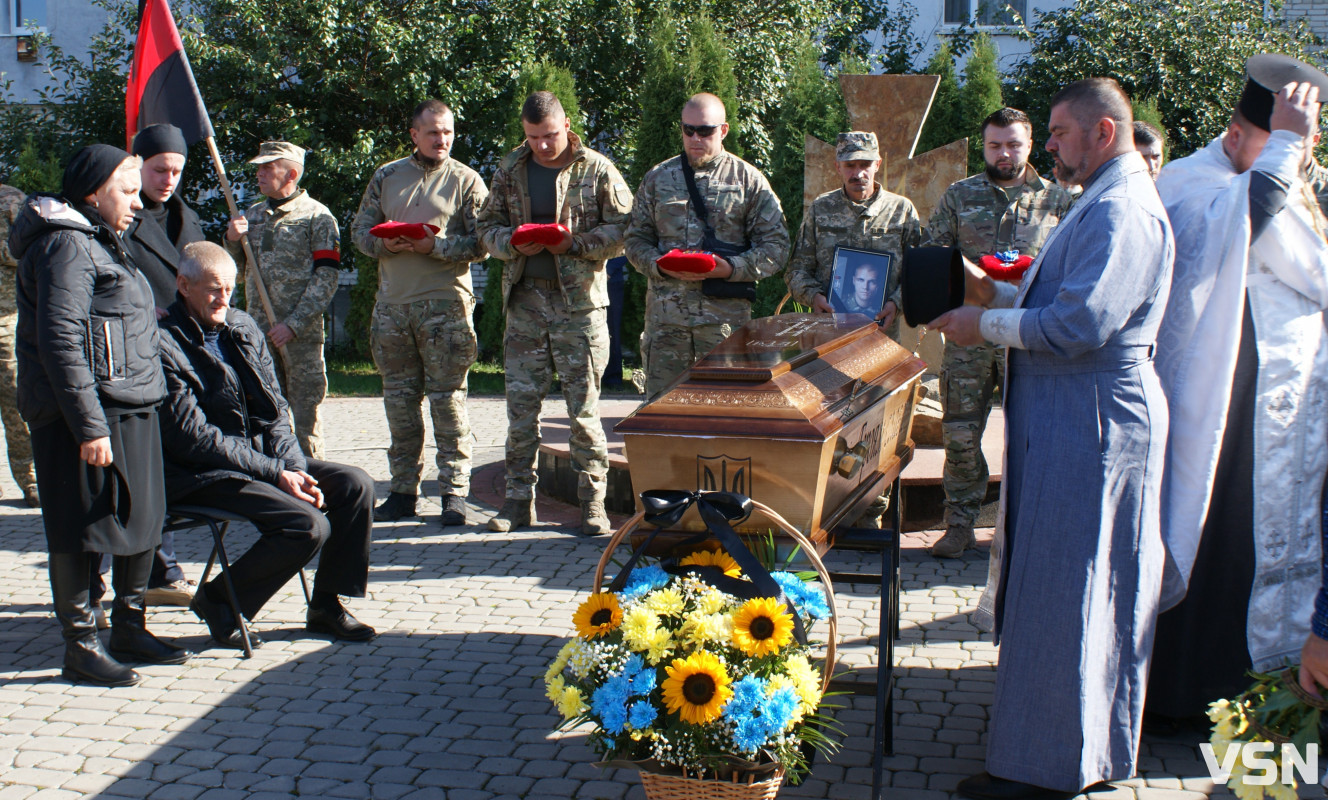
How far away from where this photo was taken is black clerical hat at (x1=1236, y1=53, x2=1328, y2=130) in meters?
3.23

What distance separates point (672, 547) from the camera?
3047mm

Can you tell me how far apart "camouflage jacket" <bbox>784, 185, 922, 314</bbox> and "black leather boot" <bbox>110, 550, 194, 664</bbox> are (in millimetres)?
3147

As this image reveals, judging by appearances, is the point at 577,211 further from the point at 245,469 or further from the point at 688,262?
the point at 245,469

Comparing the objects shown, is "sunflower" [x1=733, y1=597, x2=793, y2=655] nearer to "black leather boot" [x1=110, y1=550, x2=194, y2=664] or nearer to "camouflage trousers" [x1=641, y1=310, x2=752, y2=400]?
"black leather boot" [x1=110, y1=550, x2=194, y2=664]

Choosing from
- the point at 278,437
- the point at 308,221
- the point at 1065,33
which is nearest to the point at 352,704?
the point at 278,437

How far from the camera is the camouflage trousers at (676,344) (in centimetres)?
564

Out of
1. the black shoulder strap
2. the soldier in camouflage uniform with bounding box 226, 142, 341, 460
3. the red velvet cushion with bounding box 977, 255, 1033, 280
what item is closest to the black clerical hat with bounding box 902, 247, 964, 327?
the red velvet cushion with bounding box 977, 255, 1033, 280

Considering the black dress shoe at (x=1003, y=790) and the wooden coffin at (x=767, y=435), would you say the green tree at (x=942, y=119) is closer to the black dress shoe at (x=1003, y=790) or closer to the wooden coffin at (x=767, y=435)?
the wooden coffin at (x=767, y=435)

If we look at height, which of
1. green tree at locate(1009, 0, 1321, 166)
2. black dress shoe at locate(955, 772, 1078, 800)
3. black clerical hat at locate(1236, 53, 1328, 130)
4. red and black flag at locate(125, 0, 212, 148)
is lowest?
black dress shoe at locate(955, 772, 1078, 800)

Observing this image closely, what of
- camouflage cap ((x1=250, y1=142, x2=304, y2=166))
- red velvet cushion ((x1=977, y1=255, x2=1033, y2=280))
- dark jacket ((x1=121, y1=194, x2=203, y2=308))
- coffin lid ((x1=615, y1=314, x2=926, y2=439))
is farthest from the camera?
camouflage cap ((x1=250, y1=142, x2=304, y2=166))

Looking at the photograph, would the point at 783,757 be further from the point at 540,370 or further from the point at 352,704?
the point at 540,370

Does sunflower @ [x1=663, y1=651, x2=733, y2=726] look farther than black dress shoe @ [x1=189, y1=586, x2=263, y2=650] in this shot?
No

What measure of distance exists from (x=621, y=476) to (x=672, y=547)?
135 inches

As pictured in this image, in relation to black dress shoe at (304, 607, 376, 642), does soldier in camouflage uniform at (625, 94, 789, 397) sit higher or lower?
higher
